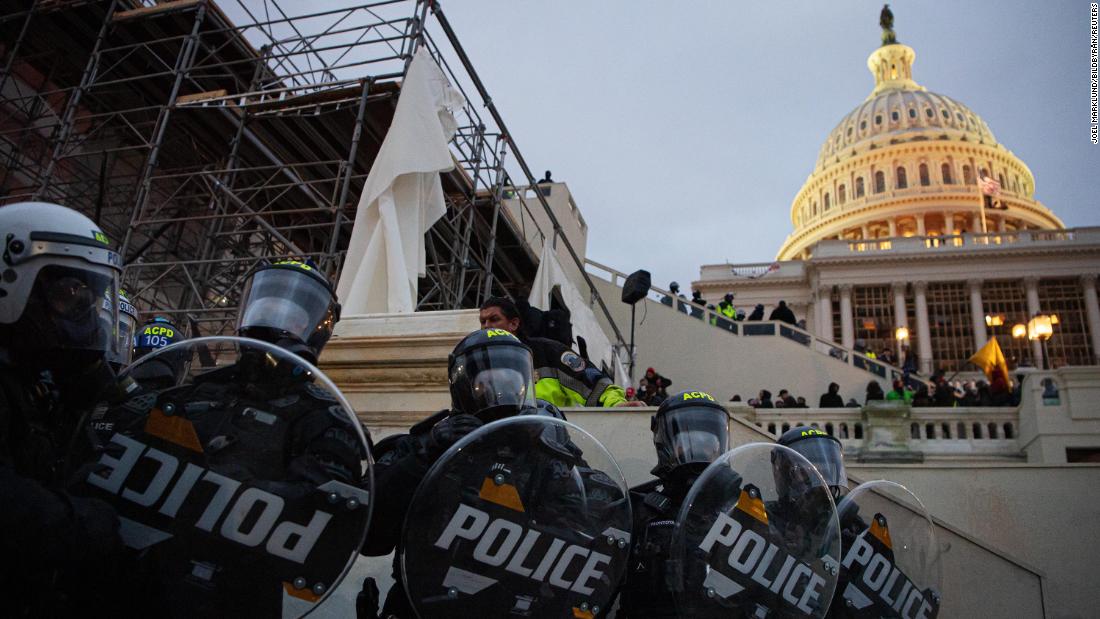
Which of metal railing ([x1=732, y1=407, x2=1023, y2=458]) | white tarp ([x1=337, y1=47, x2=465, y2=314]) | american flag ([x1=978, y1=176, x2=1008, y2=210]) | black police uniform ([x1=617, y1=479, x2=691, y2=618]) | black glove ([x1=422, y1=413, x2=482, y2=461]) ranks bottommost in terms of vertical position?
black police uniform ([x1=617, y1=479, x2=691, y2=618])

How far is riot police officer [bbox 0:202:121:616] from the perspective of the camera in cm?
162

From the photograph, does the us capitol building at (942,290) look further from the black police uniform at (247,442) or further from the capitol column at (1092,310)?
the black police uniform at (247,442)

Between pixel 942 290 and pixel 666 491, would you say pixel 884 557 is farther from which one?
pixel 942 290

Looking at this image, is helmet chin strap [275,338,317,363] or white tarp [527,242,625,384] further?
white tarp [527,242,625,384]

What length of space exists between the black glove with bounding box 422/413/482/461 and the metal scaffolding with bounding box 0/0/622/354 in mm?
6950

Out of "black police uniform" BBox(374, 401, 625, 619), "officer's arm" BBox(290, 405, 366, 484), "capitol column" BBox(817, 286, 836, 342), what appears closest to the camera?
"officer's arm" BBox(290, 405, 366, 484)

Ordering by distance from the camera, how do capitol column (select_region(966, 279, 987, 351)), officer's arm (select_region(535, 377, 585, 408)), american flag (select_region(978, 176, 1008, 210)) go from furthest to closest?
1. american flag (select_region(978, 176, 1008, 210))
2. capitol column (select_region(966, 279, 987, 351))
3. officer's arm (select_region(535, 377, 585, 408))

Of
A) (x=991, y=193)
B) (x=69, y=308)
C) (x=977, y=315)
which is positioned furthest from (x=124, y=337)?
(x=991, y=193)

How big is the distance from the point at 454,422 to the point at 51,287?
1.13 meters

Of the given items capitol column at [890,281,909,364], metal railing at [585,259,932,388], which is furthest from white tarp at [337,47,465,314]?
capitol column at [890,281,909,364]

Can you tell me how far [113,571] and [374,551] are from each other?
2.66ft

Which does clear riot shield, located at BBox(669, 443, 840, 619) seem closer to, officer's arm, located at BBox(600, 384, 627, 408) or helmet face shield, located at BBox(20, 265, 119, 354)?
helmet face shield, located at BBox(20, 265, 119, 354)

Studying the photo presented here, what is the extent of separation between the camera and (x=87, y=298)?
2080 mm

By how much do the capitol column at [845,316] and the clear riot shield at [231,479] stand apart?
136 feet
